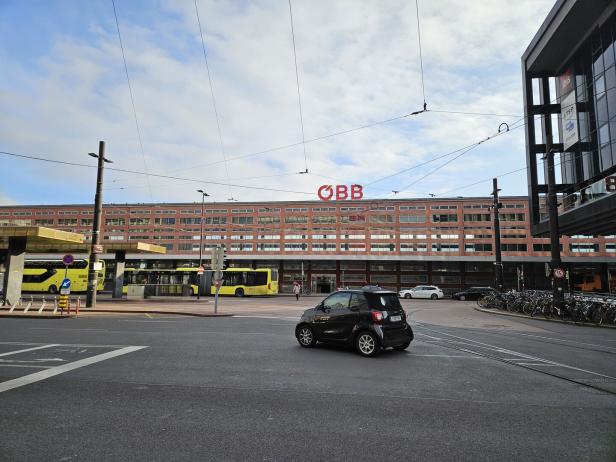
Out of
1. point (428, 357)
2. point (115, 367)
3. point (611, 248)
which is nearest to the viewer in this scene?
point (115, 367)

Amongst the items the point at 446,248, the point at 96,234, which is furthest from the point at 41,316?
the point at 446,248

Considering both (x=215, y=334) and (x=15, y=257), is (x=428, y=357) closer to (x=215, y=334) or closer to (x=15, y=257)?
(x=215, y=334)

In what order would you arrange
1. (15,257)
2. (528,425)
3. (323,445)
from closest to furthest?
(323,445) → (528,425) → (15,257)

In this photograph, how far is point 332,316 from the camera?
9.79 metres

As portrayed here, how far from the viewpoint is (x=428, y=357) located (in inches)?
351

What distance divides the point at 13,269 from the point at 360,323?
23642mm

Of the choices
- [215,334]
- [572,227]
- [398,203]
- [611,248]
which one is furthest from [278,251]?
[215,334]

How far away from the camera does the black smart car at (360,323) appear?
9.00m

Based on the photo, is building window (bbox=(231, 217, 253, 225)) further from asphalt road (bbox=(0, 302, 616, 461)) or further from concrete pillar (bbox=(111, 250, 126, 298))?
asphalt road (bbox=(0, 302, 616, 461))

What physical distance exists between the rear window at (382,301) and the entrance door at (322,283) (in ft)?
185

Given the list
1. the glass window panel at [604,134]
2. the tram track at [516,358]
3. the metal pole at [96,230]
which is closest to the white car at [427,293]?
the glass window panel at [604,134]

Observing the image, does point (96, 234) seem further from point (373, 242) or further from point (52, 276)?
point (373, 242)

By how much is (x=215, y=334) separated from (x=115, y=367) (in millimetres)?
5189

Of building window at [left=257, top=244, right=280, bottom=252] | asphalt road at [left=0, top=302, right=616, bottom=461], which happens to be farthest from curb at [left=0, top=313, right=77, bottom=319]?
building window at [left=257, top=244, right=280, bottom=252]
